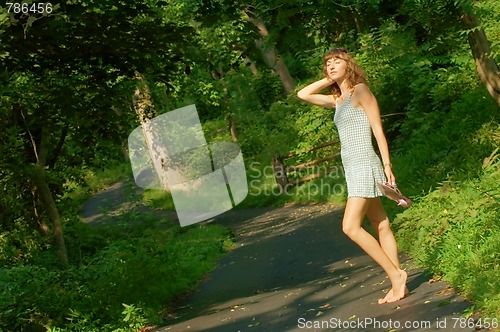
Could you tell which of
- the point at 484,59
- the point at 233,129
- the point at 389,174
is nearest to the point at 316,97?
the point at 389,174

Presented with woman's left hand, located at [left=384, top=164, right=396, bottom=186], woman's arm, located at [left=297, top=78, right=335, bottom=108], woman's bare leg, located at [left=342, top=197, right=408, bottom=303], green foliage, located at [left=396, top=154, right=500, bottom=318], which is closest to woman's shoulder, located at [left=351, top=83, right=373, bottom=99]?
woman's arm, located at [left=297, top=78, right=335, bottom=108]

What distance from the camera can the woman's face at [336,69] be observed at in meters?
7.48

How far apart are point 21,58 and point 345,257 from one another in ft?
17.3

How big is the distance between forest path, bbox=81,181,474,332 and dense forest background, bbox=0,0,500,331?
1.09 ft

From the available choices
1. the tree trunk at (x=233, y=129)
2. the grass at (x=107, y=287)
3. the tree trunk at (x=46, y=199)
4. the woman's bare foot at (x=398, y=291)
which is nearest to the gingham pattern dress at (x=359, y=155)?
the woman's bare foot at (x=398, y=291)

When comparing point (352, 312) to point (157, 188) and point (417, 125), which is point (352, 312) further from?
point (157, 188)

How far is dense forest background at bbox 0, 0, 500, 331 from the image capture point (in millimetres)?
10078

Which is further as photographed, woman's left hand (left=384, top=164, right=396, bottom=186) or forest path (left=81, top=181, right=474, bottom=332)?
woman's left hand (left=384, top=164, right=396, bottom=186)

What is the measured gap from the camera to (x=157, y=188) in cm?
4331

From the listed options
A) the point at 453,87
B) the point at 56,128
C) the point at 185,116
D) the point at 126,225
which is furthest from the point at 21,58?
the point at 185,116

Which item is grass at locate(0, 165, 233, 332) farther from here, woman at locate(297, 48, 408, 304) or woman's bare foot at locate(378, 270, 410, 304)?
woman at locate(297, 48, 408, 304)

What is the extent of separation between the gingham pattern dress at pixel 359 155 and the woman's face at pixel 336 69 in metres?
0.20

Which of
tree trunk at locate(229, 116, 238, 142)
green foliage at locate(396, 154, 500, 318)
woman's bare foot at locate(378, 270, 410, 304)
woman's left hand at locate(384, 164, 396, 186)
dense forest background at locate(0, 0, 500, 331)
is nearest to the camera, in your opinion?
green foliage at locate(396, 154, 500, 318)

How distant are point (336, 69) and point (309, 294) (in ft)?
10.4
